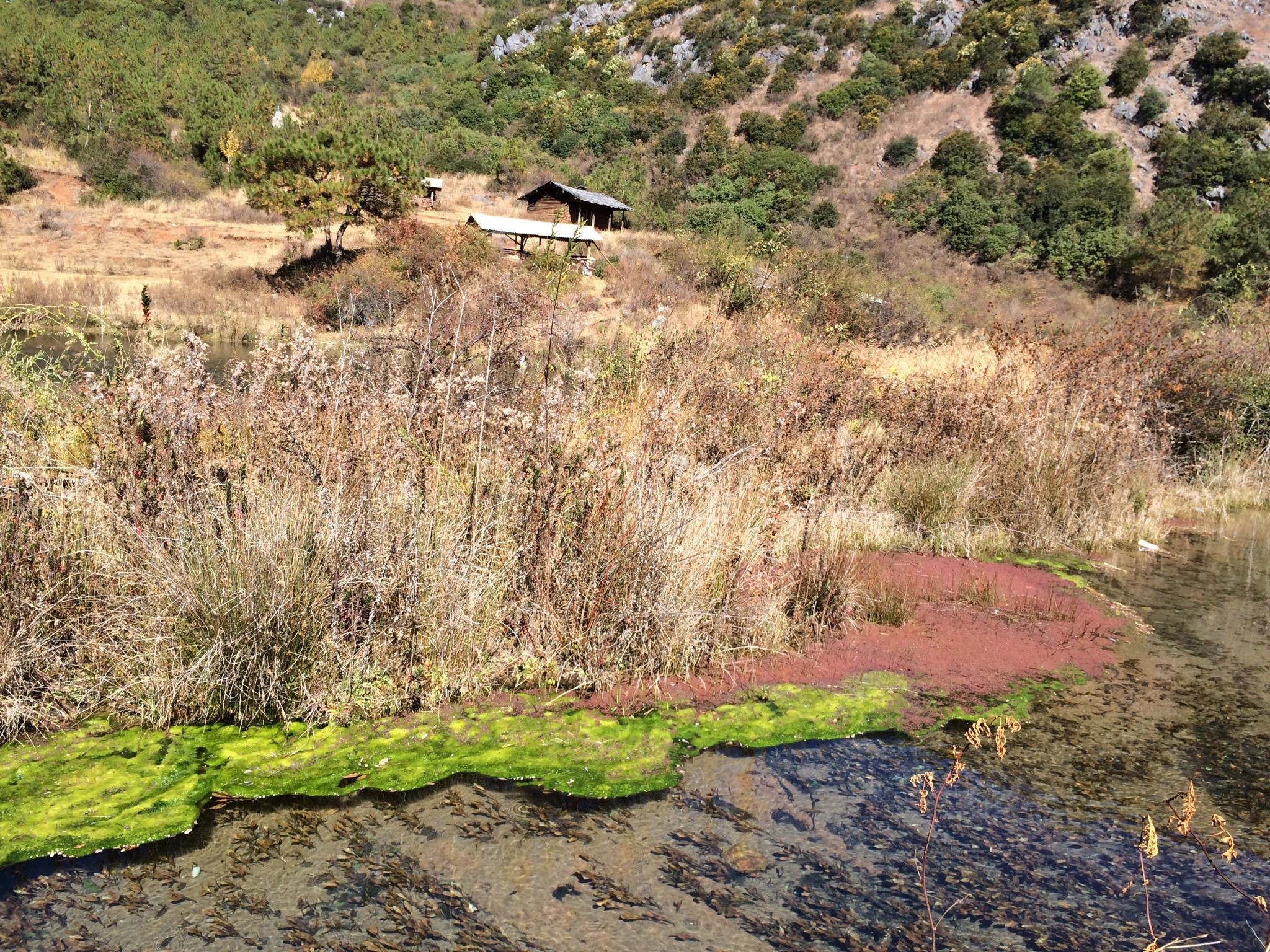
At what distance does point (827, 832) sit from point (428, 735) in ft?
5.44

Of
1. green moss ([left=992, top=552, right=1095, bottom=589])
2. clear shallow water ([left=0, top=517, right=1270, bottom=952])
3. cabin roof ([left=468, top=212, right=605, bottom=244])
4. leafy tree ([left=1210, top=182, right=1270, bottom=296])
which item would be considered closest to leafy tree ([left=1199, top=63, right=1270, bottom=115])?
leafy tree ([left=1210, top=182, right=1270, bottom=296])

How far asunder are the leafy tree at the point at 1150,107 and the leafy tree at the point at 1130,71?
1.17 m

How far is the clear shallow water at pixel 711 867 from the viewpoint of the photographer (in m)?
2.60

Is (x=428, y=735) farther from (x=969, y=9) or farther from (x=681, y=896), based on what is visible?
(x=969, y=9)

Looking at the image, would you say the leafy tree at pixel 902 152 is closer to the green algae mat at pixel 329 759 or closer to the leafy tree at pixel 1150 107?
the leafy tree at pixel 1150 107

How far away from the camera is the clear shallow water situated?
2.60 m

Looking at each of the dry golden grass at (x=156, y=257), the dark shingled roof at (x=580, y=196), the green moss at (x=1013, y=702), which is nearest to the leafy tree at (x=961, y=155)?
the dark shingled roof at (x=580, y=196)

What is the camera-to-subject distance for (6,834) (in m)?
2.80

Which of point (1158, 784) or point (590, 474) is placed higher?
point (590, 474)

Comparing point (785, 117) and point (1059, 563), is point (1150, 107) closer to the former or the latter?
point (785, 117)

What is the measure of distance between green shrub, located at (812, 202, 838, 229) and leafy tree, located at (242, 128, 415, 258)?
18.9 meters

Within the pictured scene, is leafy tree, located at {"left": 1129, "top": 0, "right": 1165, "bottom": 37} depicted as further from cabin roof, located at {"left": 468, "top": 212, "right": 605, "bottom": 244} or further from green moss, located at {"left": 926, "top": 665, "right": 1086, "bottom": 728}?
green moss, located at {"left": 926, "top": 665, "right": 1086, "bottom": 728}

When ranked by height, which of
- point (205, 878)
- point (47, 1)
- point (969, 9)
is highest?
point (969, 9)

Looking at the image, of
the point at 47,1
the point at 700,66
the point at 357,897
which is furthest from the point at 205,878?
the point at 47,1
